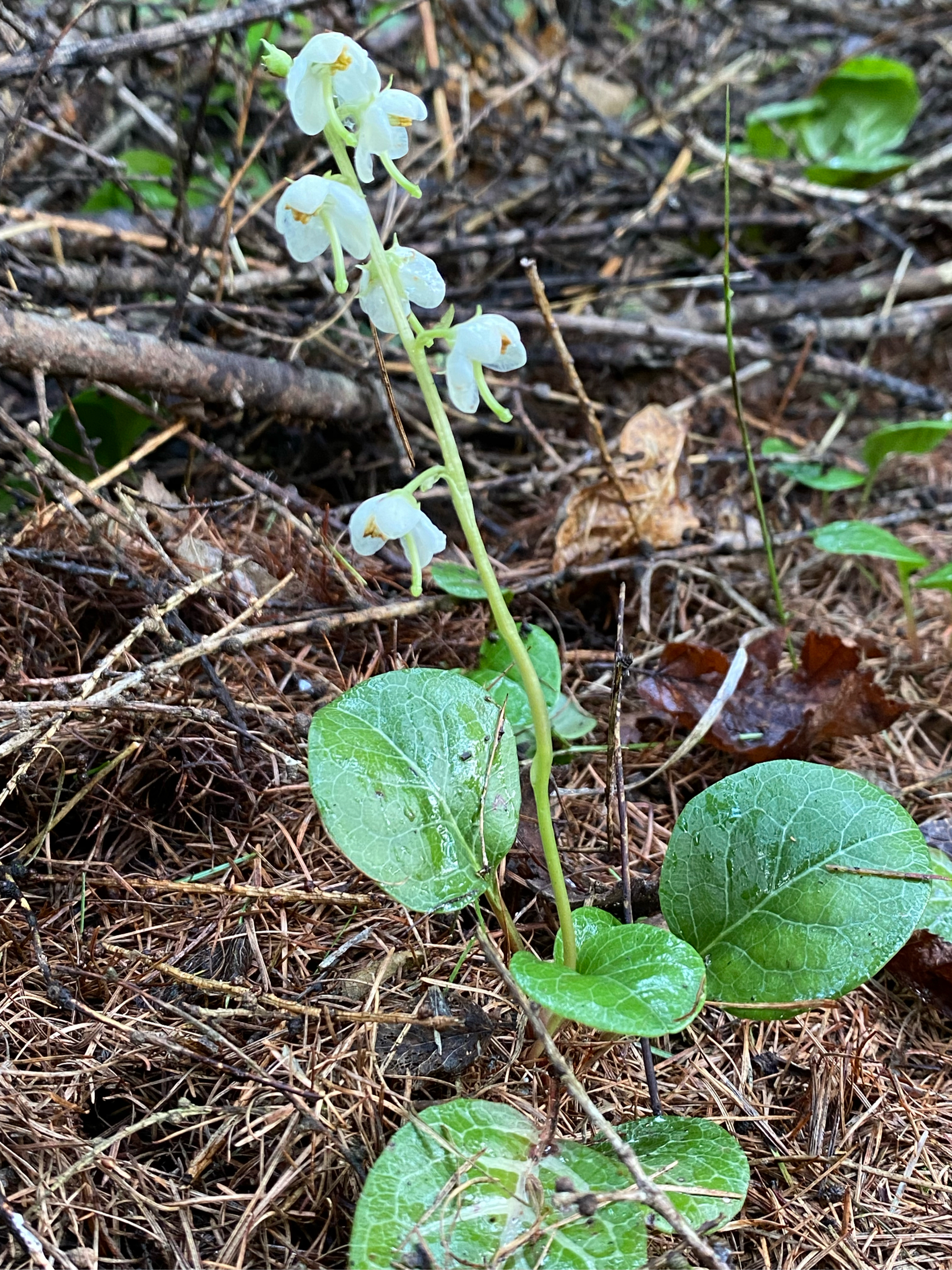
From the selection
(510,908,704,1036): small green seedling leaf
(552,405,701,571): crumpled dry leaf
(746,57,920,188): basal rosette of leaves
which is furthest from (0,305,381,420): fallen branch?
(746,57,920,188): basal rosette of leaves

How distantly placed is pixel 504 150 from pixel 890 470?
1764 millimetres

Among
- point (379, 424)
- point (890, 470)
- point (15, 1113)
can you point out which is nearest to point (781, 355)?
point (890, 470)

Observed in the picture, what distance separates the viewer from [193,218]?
251cm

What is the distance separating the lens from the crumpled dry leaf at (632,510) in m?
2.15

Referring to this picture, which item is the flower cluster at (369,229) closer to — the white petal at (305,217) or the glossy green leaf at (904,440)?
the white petal at (305,217)

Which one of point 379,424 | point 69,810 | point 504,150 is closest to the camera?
point 69,810

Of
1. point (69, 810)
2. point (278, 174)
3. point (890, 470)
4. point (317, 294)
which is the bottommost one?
point (890, 470)

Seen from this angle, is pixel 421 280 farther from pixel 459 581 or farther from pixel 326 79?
pixel 459 581

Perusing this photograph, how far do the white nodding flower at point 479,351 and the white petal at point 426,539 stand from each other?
0.51ft

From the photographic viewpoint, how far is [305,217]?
105 cm

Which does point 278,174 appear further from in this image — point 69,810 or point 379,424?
point 69,810

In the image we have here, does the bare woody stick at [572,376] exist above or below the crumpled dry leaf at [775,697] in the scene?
above

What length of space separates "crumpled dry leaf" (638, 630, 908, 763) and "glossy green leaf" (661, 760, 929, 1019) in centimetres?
45

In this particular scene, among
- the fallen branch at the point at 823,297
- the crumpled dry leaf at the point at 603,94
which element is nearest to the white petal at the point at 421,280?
the fallen branch at the point at 823,297
